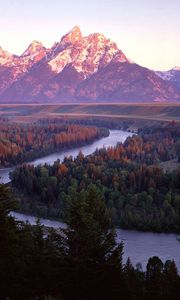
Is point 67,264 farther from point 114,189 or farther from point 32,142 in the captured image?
point 32,142

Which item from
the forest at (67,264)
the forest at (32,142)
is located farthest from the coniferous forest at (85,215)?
the forest at (32,142)

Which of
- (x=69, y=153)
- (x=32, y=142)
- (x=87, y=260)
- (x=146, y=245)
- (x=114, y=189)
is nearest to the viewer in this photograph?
(x=87, y=260)

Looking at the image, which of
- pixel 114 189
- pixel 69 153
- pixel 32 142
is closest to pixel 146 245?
pixel 114 189

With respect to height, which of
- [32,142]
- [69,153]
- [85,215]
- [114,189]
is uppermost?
[85,215]

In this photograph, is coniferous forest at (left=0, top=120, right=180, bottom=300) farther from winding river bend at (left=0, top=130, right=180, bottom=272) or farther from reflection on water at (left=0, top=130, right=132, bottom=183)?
reflection on water at (left=0, top=130, right=132, bottom=183)

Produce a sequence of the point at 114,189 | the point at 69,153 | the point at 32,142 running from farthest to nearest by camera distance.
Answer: the point at 32,142 < the point at 69,153 < the point at 114,189

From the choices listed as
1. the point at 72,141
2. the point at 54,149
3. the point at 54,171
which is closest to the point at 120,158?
the point at 54,171

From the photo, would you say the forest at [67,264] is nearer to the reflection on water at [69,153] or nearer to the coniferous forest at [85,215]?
the coniferous forest at [85,215]

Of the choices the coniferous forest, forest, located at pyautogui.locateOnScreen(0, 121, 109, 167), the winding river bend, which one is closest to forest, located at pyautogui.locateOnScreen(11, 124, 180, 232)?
the coniferous forest

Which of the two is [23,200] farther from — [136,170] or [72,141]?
[72,141]
